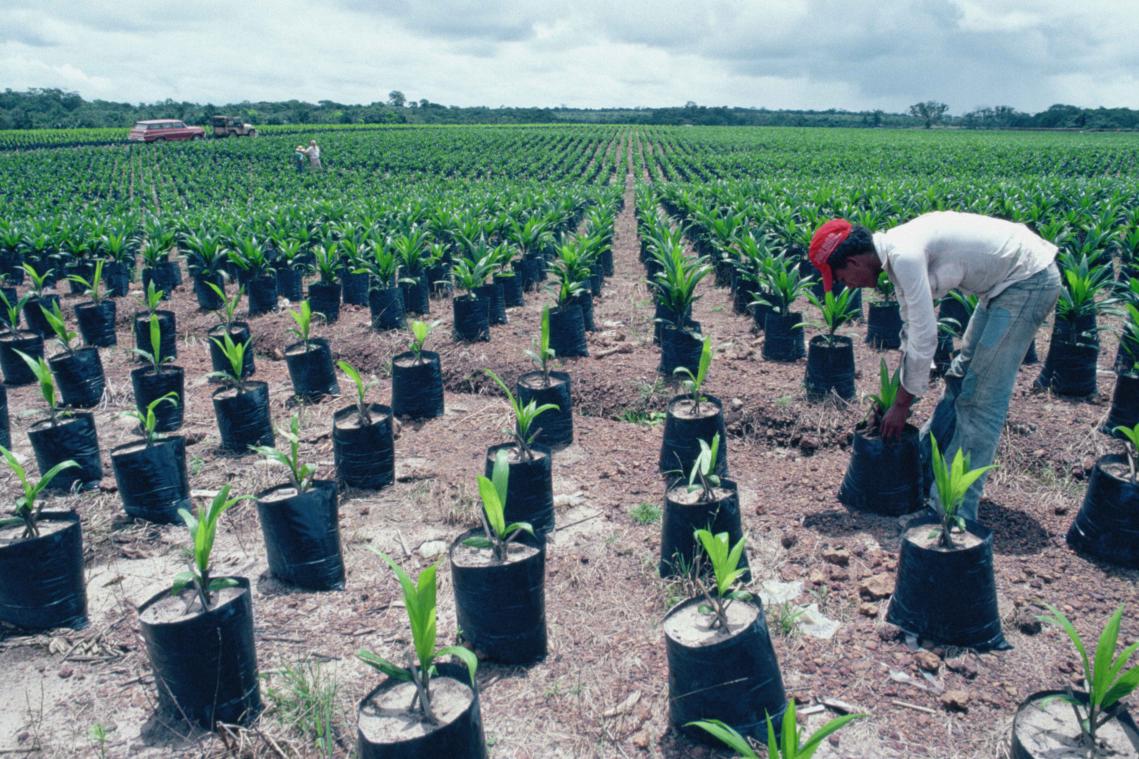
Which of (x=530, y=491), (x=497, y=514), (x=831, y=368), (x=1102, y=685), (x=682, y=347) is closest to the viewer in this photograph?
(x=1102, y=685)

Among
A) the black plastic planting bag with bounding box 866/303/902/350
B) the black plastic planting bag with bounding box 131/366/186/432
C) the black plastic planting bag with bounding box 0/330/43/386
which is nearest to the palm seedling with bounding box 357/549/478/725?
the black plastic planting bag with bounding box 131/366/186/432

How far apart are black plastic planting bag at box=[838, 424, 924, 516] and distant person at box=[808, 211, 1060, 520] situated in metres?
0.26

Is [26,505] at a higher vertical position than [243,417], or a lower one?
higher

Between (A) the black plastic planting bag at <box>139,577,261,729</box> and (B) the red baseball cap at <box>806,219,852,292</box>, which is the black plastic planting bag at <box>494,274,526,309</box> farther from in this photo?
(A) the black plastic planting bag at <box>139,577,261,729</box>

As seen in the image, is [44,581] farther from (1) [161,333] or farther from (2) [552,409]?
(1) [161,333]

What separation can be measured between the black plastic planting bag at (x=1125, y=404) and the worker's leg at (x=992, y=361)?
5.91 ft

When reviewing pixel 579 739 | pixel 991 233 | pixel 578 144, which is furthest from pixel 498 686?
pixel 578 144

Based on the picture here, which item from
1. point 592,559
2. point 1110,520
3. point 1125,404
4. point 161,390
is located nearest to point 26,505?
point 592,559

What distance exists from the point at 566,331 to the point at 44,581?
4804 millimetres

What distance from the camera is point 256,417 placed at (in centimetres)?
548

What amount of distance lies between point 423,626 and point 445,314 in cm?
748

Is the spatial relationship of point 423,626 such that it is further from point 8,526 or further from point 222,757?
point 8,526

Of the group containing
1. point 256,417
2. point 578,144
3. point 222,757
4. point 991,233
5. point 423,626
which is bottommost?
point 222,757

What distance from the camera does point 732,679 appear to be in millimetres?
2547
